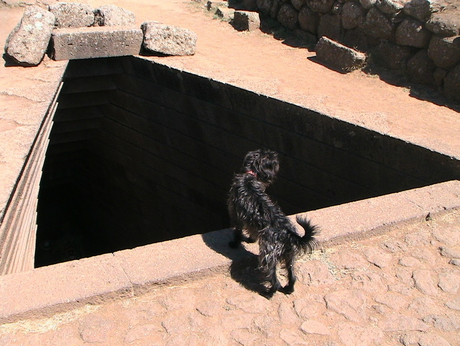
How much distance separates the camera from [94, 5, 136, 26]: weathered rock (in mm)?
9570

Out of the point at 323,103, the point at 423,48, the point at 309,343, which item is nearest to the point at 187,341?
the point at 309,343

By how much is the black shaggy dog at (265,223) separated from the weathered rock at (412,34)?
5241mm

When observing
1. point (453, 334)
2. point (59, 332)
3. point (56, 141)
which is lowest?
point (56, 141)

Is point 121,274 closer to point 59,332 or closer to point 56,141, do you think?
point 59,332

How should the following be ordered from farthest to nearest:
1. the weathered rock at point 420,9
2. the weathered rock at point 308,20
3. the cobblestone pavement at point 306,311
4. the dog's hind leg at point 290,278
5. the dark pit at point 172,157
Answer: the weathered rock at point 308,20, the weathered rock at point 420,9, the dark pit at point 172,157, the dog's hind leg at point 290,278, the cobblestone pavement at point 306,311

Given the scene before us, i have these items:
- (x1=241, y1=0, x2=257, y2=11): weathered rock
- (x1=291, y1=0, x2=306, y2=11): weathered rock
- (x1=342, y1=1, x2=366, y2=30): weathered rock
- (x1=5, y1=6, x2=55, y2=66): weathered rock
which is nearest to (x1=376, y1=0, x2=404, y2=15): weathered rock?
(x1=342, y1=1, x2=366, y2=30): weathered rock

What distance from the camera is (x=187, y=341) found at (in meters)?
3.73

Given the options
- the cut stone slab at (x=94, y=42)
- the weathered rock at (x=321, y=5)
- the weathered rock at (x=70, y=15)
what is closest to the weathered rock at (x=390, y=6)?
the weathered rock at (x=321, y=5)

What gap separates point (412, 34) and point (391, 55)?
509mm

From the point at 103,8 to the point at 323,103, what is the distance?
471 cm

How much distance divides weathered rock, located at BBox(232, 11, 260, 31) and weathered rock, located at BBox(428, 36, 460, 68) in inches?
159

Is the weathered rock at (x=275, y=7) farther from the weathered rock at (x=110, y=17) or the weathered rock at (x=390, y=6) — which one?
the weathered rock at (x=110, y=17)

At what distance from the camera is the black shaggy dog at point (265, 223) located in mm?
4026

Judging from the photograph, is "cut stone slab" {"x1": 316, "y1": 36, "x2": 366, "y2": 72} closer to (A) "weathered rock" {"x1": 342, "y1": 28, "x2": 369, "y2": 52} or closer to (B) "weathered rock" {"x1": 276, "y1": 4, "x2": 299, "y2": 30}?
(A) "weathered rock" {"x1": 342, "y1": 28, "x2": 369, "y2": 52}
